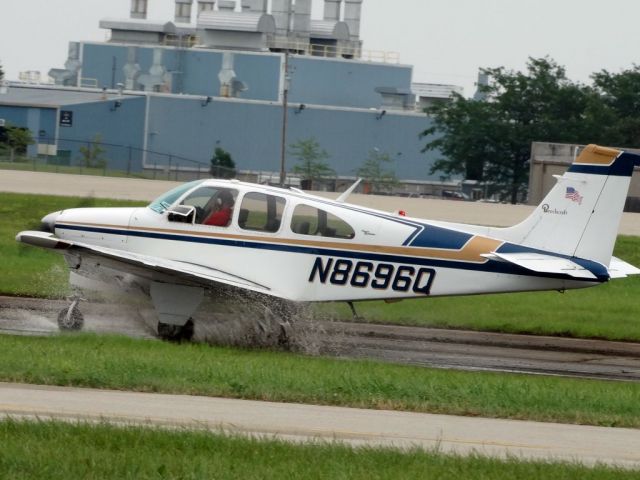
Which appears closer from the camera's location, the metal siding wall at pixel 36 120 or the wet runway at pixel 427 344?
the wet runway at pixel 427 344

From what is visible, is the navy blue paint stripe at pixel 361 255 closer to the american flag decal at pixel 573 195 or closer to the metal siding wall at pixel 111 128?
the american flag decal at pixel 573 195

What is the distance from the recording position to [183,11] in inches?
4289

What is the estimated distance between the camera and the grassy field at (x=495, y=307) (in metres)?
21.2

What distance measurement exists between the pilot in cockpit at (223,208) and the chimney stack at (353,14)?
87.6m

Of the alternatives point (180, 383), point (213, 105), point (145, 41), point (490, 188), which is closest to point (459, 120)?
point (490, 188)

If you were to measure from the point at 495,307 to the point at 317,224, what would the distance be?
719cm

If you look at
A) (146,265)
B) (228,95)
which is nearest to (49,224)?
(146,265)

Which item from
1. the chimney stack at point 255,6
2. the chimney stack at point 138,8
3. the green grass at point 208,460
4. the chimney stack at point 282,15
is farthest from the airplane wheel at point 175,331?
the chimney stack at point 138,8

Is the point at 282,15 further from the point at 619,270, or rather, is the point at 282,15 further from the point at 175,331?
the point at 175,331

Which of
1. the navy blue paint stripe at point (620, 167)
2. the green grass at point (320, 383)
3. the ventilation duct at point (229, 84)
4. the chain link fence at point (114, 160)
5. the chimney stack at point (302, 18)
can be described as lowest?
the green grass at point (320, 383)

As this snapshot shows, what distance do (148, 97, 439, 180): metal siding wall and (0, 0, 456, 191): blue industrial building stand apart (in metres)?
0.07

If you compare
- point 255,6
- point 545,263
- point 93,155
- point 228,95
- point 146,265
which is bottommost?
point 146,265

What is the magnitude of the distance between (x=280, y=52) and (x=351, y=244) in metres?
80.3

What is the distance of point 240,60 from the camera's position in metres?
93.3
